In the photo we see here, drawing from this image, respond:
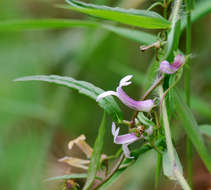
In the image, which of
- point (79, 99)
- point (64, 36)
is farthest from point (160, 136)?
point (64, 36)

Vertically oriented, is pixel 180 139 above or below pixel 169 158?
below

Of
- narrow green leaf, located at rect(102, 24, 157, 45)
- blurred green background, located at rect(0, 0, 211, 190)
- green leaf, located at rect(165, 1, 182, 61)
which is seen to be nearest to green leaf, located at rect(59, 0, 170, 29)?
green leaf, located at rect(165, 1, 182, 61)

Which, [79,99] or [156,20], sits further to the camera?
[79,99]

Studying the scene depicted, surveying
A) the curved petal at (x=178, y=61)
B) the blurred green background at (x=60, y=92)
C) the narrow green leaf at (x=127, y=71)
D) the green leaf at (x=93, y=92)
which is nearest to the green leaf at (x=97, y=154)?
the green leaf at (x=93, y=92)

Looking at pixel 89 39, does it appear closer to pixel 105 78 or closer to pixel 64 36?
pixel 105 78

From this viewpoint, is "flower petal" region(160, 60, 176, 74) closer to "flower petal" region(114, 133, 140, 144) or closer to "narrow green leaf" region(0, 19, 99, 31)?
"flower petal" region(114, 133, 140, 144)

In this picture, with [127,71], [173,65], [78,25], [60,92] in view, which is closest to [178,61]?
[173,65]
